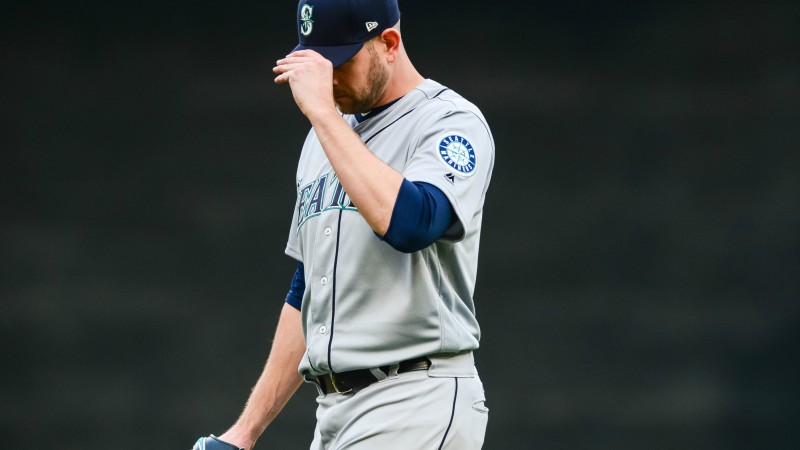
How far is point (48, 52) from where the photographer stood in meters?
4.62

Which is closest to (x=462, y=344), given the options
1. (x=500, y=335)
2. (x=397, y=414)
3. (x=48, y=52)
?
(x=397, y=414)

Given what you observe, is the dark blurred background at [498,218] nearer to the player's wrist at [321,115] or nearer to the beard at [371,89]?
the beard at [371,89]

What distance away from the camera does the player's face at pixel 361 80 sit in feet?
6.88

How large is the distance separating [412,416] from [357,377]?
0.13 m

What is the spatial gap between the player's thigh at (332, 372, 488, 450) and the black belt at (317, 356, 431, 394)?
0.04ft

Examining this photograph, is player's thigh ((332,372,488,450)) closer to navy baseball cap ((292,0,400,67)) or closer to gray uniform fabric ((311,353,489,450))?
gray uniform fabric ((311,353,489,450))

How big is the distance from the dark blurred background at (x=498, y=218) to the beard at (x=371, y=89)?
8.55 ft

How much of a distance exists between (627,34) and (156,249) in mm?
2094

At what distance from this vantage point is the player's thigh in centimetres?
203

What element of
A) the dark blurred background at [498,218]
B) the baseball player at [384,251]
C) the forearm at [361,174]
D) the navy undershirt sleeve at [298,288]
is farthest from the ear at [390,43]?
the dark blurred background at [498,218]

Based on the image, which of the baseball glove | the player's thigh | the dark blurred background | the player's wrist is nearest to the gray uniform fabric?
the player's thigh

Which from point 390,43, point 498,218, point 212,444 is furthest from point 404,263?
point 498,218

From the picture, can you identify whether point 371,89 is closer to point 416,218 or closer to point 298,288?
point 416,218

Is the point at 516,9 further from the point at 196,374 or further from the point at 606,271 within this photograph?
the point at 196,374
